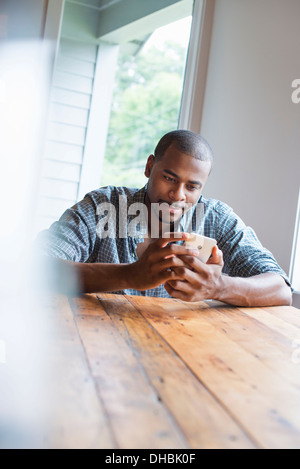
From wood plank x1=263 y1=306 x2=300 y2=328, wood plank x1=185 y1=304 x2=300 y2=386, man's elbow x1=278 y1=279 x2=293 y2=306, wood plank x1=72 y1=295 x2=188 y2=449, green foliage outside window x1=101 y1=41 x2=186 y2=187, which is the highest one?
green foliage outside window x1=101 y1=41 x2=186 y2=187

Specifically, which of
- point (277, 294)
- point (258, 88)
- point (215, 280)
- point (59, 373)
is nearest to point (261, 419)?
point (59, 373)

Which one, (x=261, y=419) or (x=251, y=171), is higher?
(x=251, y=171)

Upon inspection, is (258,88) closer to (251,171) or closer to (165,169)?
(251,171)

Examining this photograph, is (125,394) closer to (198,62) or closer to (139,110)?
(198,62)

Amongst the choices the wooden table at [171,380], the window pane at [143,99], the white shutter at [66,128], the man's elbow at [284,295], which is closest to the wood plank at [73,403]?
the wooden table at [171,380]

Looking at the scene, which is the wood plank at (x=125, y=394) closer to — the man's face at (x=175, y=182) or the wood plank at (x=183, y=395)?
the wood plank at (x=183, y=395)

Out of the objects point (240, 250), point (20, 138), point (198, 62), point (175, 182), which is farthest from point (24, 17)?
point (240, 250)

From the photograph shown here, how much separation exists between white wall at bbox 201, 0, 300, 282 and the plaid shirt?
42cm

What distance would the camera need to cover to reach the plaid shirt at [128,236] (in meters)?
1.54

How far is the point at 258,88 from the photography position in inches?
93.0

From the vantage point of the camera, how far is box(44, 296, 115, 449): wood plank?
1.56 ft

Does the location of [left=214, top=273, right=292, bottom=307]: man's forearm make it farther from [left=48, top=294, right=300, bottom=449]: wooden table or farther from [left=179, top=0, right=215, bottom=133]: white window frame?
[left=179, top=0, right=215, bottom=133]: white window frame

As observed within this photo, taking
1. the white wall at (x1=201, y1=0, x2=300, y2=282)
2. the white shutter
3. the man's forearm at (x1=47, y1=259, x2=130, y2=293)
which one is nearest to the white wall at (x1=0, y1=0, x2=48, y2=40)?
the white shutter
